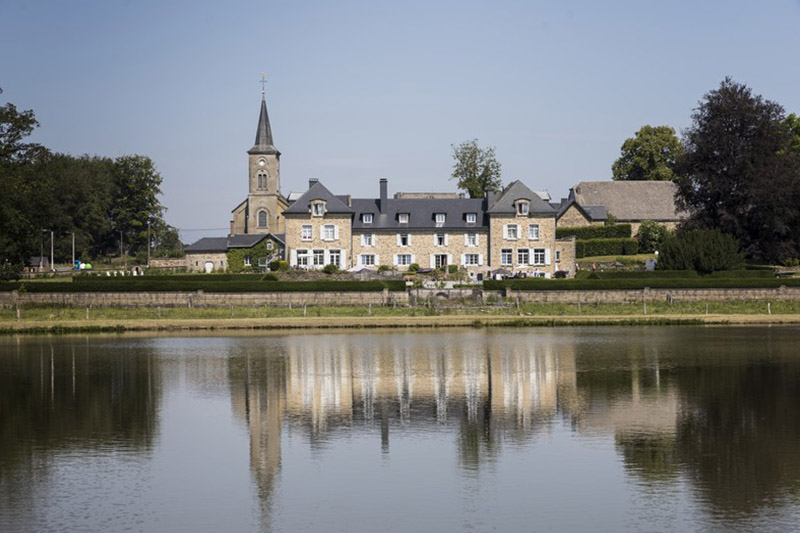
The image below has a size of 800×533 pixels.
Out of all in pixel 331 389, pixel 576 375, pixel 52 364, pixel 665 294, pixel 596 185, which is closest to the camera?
pixel 331 389

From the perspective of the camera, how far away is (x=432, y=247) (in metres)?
69.6

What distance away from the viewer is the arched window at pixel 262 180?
82.4 m

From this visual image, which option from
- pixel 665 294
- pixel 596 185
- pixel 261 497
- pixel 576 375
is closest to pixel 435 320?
pixel 665 294

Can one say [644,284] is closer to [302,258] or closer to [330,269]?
[330,269]

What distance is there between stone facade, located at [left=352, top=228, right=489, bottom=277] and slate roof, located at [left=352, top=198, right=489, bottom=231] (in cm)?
41

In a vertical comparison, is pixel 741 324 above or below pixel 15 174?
below

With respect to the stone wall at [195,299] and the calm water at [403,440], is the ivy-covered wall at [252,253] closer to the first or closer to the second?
the stone wall at [195,299]

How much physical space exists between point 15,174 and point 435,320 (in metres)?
24.3

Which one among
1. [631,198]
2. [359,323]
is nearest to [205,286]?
[359,323]

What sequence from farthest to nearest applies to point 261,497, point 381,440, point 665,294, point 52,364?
point 665,294 < point 52,364 < point 381,440 < point 261,497

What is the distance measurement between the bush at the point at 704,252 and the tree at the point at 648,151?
34674mm

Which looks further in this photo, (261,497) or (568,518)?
(261,497)

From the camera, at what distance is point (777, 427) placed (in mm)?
22141

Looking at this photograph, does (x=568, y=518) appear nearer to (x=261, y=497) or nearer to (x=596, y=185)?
(x=261, y=497)
